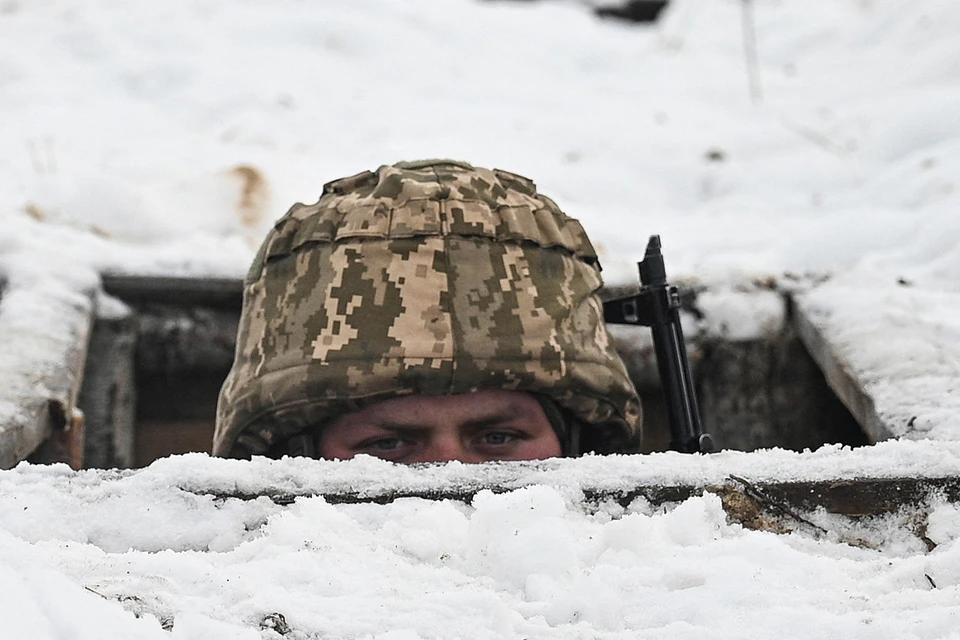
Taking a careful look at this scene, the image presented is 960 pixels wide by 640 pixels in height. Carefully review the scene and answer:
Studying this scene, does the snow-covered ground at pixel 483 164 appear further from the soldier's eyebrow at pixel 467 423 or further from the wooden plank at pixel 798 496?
the soldier's eyebrow at pixel 467 423

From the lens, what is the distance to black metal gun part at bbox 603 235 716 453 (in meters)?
2.42

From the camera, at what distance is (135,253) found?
3.45 m

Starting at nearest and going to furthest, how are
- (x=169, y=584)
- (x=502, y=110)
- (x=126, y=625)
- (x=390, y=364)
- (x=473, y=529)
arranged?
(x=126, y=625), (x=169, y=584), (x=473, y=529), (x=390, y=364), (x=502, y=110)

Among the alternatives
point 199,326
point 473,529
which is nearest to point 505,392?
point 473,529

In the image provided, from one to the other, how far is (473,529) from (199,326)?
7.28 ft

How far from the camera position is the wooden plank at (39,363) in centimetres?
233

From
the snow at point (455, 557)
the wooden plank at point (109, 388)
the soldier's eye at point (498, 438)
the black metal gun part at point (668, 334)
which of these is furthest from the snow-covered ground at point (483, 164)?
the soldier's eye at point (498, 438)

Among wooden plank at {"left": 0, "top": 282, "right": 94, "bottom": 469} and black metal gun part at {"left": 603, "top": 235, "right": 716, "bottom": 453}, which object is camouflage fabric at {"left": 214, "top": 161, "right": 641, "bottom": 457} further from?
wooden plank at {"left": 0, "top": 282, "right": 94, "bottom": 469}

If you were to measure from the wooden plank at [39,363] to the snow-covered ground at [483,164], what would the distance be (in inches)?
3.5

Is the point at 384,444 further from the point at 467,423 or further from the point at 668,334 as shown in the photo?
the point at 668,334

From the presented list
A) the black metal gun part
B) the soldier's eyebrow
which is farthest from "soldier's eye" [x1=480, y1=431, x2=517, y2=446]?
the black metal gun part

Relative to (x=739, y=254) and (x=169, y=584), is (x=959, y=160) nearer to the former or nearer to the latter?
(x=739, y=254)

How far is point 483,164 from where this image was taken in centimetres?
508

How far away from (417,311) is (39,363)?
1.08m
